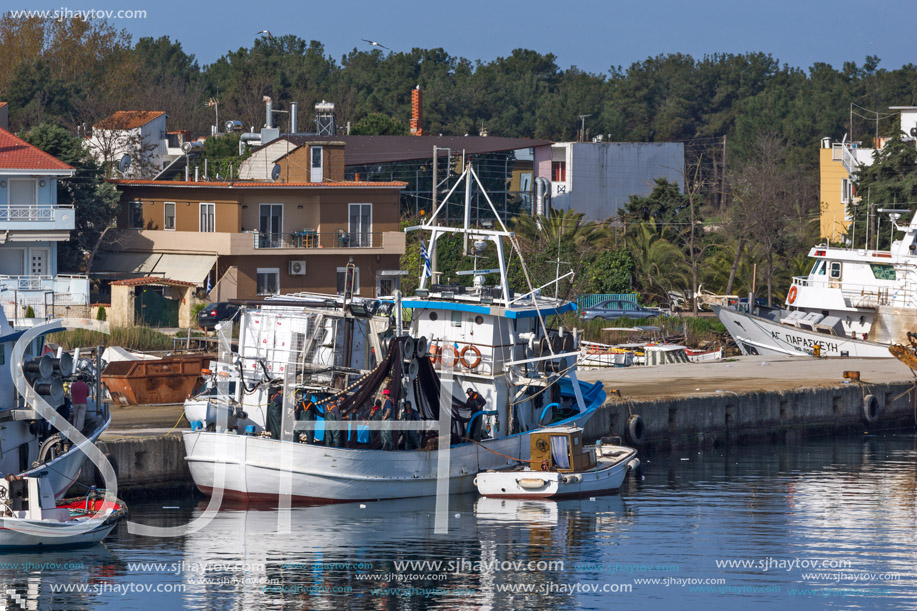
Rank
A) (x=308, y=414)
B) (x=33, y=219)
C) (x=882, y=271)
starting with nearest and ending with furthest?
(x=308, y=414)
(x=882, y=271)
(x=33, y=219)

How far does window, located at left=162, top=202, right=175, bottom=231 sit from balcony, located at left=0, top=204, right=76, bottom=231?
15.8 feet

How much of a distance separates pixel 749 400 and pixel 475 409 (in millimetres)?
11357

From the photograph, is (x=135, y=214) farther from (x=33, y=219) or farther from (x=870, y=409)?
(x=870, y=409)

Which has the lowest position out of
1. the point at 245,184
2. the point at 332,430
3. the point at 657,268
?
the point at 332,430

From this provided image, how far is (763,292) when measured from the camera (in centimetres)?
5966

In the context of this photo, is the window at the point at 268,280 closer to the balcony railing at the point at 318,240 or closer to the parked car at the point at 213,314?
the balcony railing at the point at 318,240

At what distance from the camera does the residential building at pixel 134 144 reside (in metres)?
65.3

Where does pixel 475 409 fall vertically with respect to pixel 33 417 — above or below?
below

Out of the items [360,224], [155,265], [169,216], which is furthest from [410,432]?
[169,216]

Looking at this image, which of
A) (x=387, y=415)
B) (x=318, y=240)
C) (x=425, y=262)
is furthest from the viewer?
(x=318, y=240)

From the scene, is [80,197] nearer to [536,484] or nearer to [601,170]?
[536,484]

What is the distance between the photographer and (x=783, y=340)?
154 feet

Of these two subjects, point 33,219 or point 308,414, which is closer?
point 308,414

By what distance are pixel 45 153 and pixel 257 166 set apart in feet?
33.5
